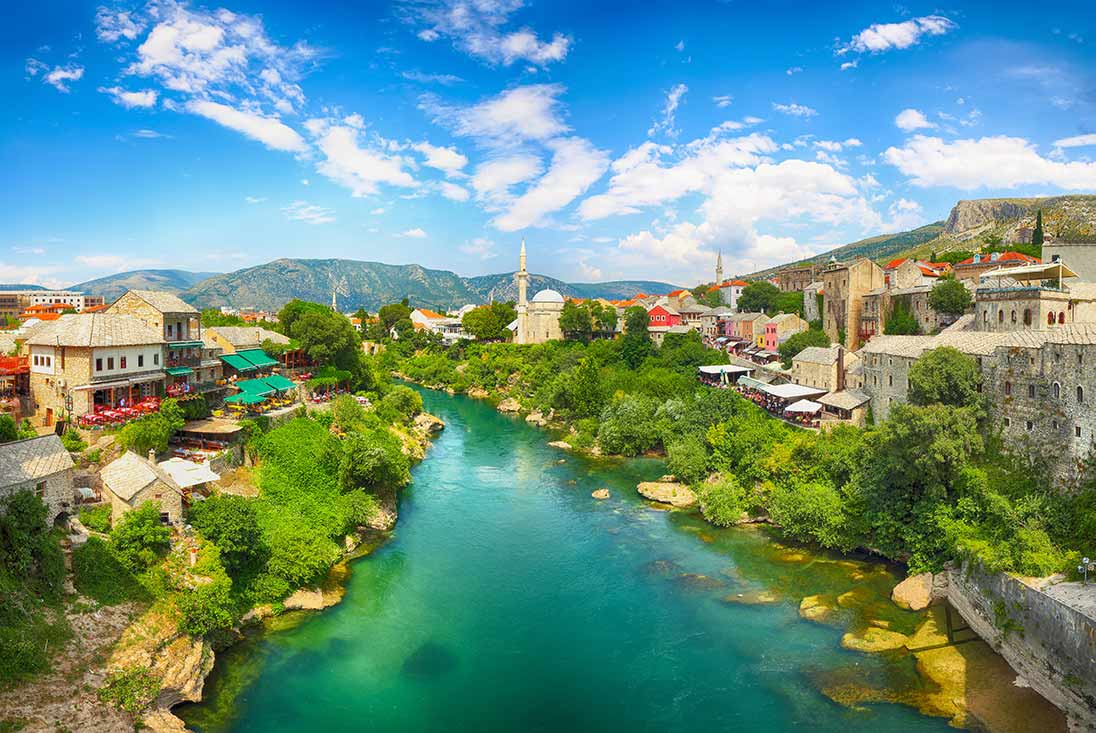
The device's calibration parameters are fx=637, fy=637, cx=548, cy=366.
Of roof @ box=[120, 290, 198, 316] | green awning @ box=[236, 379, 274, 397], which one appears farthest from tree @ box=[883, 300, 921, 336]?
roof @ box=[120, 290, 198, 316]

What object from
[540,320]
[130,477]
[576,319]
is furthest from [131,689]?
[540,320]

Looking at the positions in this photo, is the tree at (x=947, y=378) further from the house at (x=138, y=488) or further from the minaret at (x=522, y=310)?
the minaret at (x=522, y=310)

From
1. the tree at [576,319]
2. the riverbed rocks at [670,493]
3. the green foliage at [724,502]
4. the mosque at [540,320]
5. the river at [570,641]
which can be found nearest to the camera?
the river at [570,641]

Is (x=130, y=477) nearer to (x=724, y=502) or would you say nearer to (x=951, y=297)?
(x=724, y=502)

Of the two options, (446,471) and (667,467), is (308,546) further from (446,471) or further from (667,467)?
(667,467)

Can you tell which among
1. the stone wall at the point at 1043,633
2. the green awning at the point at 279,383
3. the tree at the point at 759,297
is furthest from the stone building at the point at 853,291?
the green awning at the point at 279,383

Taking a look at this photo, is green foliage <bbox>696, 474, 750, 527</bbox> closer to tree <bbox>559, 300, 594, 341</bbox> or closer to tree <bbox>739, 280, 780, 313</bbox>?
tree <bbox>739, 280, 780, 313</bbox>
